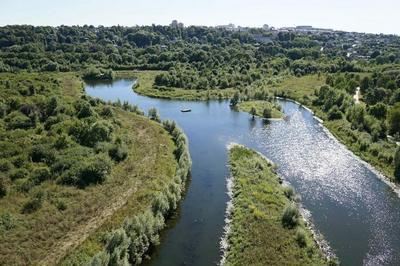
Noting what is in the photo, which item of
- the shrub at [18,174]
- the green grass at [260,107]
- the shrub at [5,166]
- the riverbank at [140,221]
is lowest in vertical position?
the green grass at [260,107]

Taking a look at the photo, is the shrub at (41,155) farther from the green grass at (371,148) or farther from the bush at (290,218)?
the green grass at (371,148)

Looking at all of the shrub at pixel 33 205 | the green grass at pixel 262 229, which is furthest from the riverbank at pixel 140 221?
the shrub at pixel 33 205

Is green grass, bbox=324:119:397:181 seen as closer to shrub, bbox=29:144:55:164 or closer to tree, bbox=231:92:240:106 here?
tree, bbox=231:92:240:106

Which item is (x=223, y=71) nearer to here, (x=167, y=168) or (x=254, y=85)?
(x=254, y=85)

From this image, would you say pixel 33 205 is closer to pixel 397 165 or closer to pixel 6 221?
pixel 6 221

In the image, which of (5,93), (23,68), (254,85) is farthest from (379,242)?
(23,68)

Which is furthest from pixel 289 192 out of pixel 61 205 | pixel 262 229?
pixel 61 205
